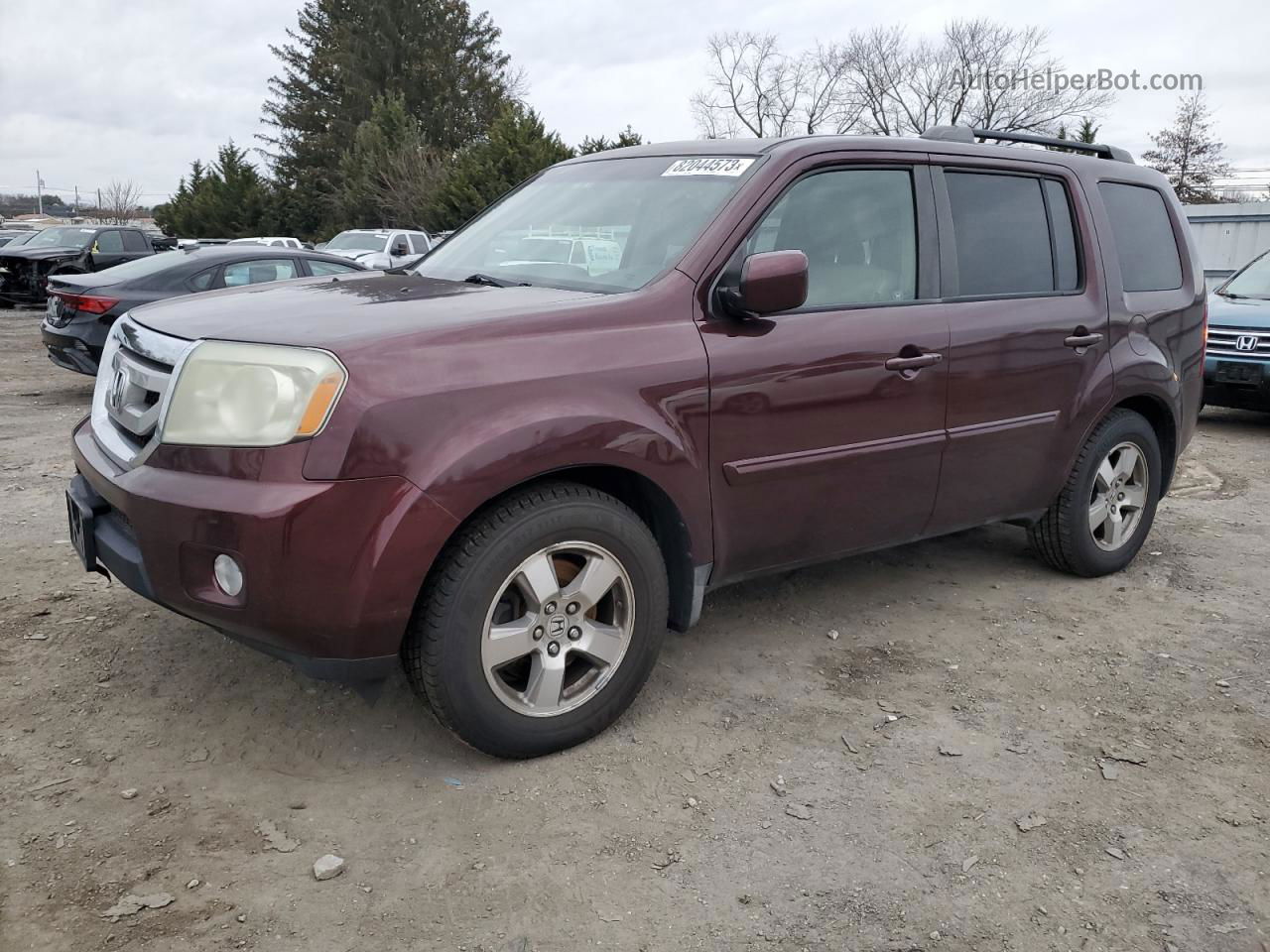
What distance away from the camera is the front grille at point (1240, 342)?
Answer: 8.60m

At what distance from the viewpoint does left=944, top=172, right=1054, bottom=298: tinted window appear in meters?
3.96

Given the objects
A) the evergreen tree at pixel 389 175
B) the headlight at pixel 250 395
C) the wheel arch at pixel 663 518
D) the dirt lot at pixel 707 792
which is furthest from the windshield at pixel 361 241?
the headlight at pixel 250 395

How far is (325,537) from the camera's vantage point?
2568 mm

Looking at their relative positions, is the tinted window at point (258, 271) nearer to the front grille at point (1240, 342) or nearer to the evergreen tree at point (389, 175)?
the front grille at point (1240, 342)

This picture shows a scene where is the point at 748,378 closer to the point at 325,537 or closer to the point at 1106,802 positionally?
the point at 325,537

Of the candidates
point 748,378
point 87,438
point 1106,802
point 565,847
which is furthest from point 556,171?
point 1106,802

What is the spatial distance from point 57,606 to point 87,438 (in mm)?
1169

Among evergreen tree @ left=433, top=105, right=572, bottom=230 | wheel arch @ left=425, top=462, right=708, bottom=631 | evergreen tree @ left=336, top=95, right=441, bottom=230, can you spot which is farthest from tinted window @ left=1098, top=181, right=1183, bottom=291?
evergreen tree @ left=336, top=95, right=441, bottom=230

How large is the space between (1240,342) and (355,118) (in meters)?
46.0

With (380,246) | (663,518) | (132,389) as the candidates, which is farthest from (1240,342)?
(380,246)

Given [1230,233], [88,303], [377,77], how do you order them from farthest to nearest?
[377,77], [1230,233], [88,303]

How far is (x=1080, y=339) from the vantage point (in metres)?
4.26

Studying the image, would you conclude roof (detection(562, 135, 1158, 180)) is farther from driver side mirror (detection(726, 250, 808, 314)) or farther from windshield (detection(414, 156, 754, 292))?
driver side mirror (detection(726, 250, 808, 314))

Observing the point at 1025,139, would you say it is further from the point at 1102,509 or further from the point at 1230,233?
the point at 1230,233
